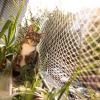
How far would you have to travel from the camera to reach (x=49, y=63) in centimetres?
134

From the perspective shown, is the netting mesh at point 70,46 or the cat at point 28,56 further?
the cat at point 28,56

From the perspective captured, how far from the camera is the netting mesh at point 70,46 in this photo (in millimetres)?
875

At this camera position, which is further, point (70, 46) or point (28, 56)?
point (28, 56)

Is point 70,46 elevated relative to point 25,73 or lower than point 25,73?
elevated

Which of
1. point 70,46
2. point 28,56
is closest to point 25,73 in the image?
point 28,56

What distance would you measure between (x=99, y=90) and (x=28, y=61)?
1.63 ft

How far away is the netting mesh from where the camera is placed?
0.88 metres

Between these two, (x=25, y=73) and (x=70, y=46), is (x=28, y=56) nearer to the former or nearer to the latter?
(x=25, y=73)

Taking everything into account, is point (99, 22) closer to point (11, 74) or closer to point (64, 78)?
point (64, 78)

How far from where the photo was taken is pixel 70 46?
3.52 ft

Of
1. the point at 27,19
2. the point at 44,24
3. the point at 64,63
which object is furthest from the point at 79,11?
the point at 27,19

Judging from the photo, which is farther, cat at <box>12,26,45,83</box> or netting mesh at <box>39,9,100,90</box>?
cat at <box>12,26,45,83</box>

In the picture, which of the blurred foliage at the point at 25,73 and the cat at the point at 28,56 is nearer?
the blurred foliage at the point at 25,73

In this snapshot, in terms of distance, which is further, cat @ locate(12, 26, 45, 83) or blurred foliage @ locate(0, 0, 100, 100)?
cat @ locate(12, 26, 45, 83)
